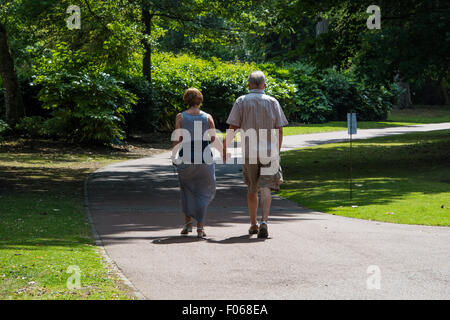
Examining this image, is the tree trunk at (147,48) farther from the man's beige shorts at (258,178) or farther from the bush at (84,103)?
the man's beige shorts at (258,178)

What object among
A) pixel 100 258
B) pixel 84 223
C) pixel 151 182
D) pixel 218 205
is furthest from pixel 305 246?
pixel 151 182

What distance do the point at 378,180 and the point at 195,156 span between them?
8.69 metres

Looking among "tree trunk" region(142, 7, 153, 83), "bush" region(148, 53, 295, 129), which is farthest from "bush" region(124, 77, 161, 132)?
"tree trunk" region(142, 7, 153, 83)

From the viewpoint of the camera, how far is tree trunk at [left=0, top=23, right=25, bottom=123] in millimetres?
27531

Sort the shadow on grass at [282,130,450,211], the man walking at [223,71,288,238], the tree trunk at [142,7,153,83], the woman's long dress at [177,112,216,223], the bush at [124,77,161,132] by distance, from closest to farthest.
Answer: the man walking at [223,71,288,238] < the woman's long dress at [177,112,216,223] < the shadow on grass at [282,130,450,211] < the bush at [124,77,161,132] < the tree trunk at [142,7,153,83]

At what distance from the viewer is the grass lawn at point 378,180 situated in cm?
1248

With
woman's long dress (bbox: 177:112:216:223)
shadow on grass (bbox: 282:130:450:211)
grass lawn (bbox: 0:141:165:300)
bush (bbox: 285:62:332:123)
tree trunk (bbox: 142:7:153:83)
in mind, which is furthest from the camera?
bush (bbox: 285:62:332:123)

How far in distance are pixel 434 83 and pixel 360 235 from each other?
4938cm

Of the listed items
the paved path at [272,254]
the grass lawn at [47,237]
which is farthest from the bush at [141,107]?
the paved path at [272,254]

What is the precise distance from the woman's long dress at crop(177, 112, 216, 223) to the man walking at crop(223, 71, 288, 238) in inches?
13.4

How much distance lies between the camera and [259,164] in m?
9.45

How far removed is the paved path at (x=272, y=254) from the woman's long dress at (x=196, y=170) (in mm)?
464

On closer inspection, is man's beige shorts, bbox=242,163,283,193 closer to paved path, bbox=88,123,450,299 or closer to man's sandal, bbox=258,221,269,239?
man's sandal, bbox=258,221,269,239

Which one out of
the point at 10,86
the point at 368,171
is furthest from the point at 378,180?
the point at 10,86
